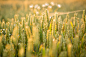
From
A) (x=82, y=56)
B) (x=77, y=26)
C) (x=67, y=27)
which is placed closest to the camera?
(x=82, y=56)

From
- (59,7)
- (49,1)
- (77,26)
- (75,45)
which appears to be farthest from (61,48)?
(49,1)

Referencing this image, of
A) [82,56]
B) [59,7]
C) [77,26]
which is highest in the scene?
[59,7]

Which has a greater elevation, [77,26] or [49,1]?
[49,1]

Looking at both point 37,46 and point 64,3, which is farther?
point 64,3

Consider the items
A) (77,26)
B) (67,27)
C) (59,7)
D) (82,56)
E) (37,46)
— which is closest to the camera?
(82,56)

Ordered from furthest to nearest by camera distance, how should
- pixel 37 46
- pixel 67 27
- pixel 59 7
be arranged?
pixel 59 7
pixel 67 27
pixel 37 46

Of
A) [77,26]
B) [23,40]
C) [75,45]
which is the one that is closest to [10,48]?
[23,40]

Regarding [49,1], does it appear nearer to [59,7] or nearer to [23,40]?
[59,7]

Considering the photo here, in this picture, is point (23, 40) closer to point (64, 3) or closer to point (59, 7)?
point (59, 7)

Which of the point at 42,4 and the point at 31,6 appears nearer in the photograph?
the point at 31,6
